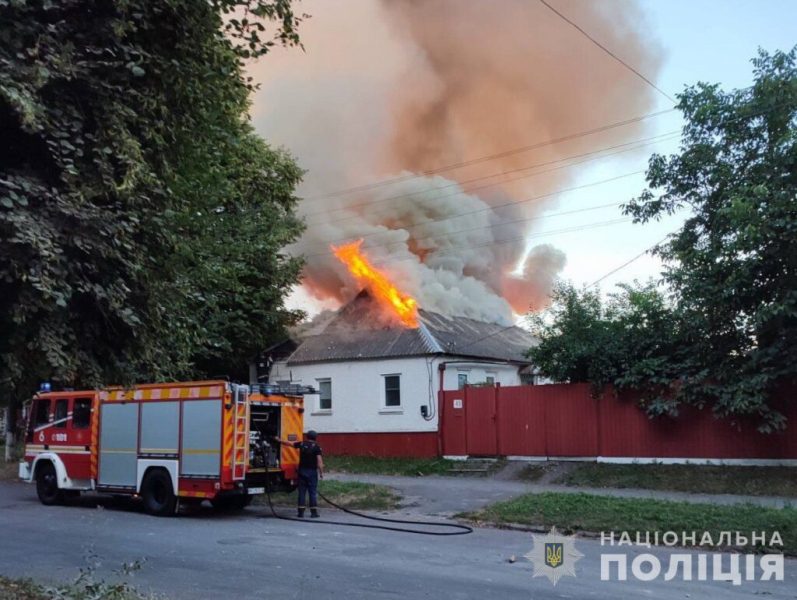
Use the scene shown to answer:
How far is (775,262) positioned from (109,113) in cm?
1370

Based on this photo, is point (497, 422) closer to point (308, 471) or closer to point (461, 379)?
point (461, 379)

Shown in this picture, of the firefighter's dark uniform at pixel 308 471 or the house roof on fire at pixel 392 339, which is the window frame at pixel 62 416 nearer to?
the firefighter's dark uniform at pixel 308 471

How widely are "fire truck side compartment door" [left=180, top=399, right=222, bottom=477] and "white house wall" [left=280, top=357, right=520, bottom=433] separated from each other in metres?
10.1

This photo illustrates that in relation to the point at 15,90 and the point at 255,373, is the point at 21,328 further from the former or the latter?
the point at 255,373

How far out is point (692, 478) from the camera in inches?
621

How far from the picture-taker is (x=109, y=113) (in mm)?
5441

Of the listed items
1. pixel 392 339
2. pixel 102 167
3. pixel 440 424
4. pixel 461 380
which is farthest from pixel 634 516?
pixel 392 339

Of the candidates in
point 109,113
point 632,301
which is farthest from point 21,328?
point 632,301

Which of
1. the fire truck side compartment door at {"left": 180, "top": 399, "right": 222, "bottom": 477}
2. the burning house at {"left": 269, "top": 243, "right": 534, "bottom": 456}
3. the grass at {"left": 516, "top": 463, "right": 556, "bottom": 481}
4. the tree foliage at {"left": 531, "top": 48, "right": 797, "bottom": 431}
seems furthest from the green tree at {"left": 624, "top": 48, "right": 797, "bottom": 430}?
the fire truck side compartment door at {"left": 180, "top": 399, "right": 222, "bottom": 477}

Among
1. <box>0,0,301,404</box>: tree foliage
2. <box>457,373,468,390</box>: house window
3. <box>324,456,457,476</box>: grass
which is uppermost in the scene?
<box>0,0,301,404</box>: tree foliage

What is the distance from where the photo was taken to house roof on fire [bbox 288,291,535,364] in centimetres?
2324

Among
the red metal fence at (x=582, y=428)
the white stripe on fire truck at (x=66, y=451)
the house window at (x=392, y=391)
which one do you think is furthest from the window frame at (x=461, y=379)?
the white stripe on fire truck at (x=66, y=451)

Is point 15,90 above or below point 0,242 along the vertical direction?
above

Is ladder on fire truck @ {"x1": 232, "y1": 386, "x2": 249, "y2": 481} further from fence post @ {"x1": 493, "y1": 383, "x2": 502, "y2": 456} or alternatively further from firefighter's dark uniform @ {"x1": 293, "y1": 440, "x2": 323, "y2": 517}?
fence post @ {"x1": 493, "y1": 383, "x2": 502, "y2": 456}
